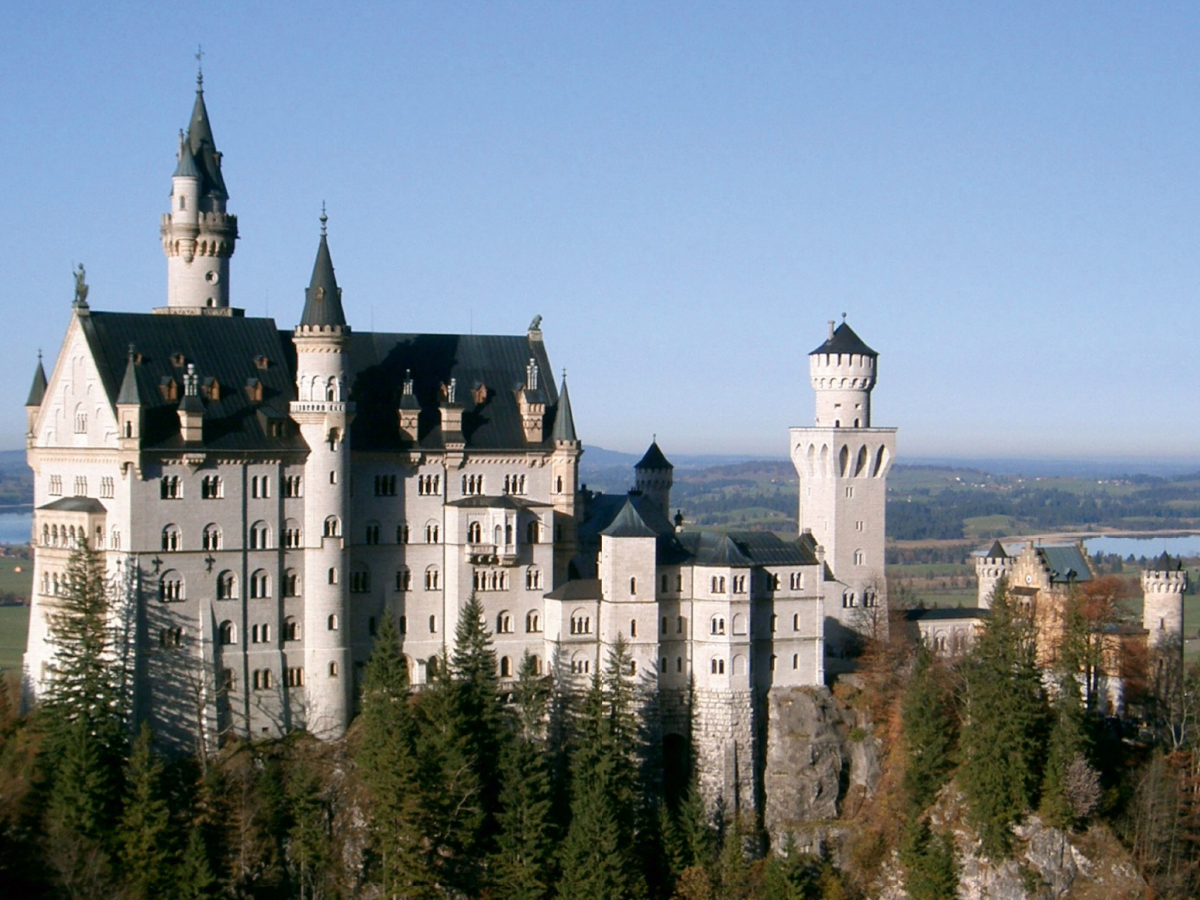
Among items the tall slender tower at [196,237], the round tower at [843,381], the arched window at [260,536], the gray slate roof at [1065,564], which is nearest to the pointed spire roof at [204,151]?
the tall slender tower at [196,237]

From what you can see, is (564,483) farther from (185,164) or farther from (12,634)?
(12,634)

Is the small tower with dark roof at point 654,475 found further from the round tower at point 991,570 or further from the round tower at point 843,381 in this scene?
the round tower at point 991,570

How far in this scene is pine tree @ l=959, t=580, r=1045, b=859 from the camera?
7725cm

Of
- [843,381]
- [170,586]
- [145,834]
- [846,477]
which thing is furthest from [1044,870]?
[170,586]

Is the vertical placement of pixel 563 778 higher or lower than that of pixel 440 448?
lower

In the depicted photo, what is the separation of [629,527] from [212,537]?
1936 centimetres

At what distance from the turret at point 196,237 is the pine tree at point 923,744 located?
38.4 m

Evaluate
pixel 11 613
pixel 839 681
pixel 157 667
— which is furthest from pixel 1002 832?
pixel 11 613

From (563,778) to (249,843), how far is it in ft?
48.0

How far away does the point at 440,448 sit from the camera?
8156 cm

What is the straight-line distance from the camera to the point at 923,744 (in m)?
79.8

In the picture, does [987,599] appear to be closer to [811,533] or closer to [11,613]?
[811,533]

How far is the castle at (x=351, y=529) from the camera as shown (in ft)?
246

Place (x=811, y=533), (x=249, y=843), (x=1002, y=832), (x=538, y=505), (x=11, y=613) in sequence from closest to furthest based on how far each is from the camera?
(x=249, y=843) < (x=1002, y=832) < (x=538, y=505) < (x=811, y=533) < (x=11, y=613)
